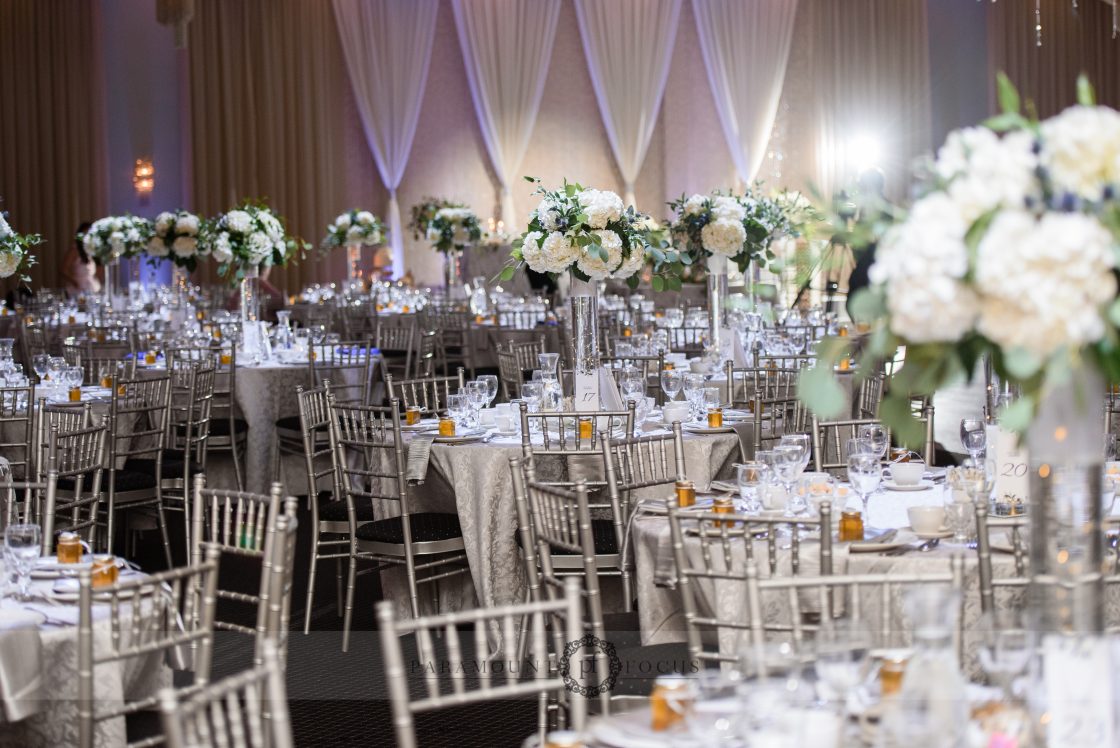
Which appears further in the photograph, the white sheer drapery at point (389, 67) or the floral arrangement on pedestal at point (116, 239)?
the white sheer drapery at point (389, 67)

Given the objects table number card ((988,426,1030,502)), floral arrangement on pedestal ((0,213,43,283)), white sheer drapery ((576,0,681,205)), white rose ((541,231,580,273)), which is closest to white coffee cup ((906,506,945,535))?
table number card ((988,426,1030,502))

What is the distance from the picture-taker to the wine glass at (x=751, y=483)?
150 inches

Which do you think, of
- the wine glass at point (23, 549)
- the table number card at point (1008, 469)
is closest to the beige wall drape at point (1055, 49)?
the table number card at point (1008, 469)

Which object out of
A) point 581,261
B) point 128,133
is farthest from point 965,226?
point 128,133

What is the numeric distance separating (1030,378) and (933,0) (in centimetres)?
1636

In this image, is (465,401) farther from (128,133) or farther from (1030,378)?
(128,133)

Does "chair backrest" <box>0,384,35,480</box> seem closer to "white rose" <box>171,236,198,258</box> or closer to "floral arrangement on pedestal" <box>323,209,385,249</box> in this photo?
"white rose" <box>171,236,198,258</box>

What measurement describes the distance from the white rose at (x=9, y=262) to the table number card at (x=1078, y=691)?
552 cm

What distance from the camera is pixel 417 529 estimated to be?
523 centimetres

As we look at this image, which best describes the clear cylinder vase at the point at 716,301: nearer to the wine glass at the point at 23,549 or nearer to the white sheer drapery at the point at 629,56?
the wine glass at the point at 23,549

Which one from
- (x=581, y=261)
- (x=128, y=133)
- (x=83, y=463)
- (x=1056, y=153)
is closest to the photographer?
(x=1056, y=153)

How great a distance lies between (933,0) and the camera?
56.5 ft

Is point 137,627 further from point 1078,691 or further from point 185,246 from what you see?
point 185,246

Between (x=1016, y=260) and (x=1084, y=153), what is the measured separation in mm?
186
